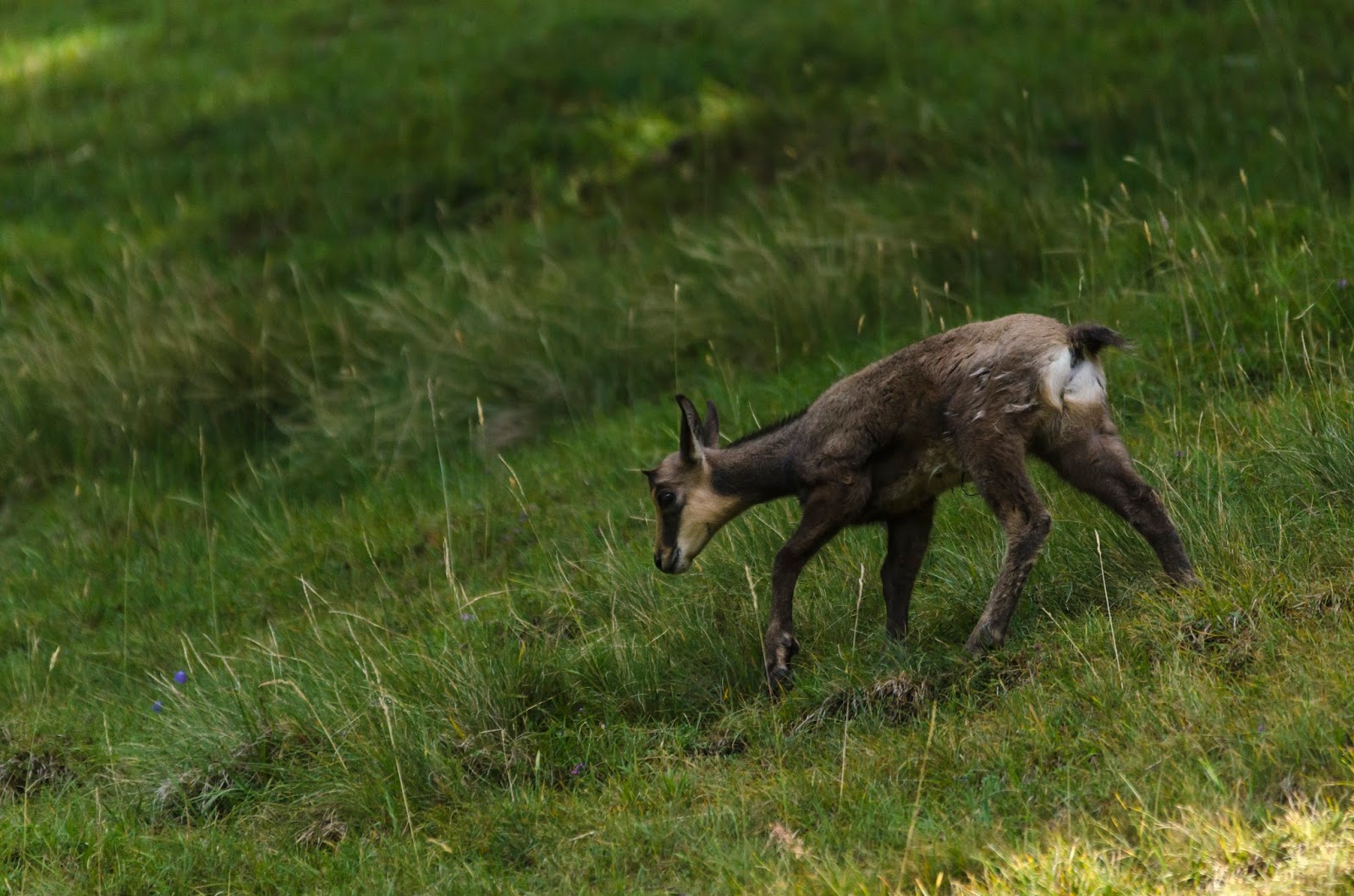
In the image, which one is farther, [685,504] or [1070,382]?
[685,504]

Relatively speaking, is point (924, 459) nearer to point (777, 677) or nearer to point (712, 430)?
point (777, 677)

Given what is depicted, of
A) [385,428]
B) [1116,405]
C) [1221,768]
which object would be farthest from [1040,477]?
[385,428]

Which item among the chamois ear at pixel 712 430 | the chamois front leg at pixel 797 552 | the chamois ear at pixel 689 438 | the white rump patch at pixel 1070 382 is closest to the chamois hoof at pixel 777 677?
the chamois front leg at pixel 797 552

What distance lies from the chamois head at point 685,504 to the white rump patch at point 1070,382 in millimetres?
1651

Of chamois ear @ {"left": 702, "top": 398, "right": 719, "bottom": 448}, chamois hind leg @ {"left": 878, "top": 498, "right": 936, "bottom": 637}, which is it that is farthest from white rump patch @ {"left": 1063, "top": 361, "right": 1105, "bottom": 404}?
chamois ear @ {"left": 702, "top": 398, "right": 719, "bottom": 448}

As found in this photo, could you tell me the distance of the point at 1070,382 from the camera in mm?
6109

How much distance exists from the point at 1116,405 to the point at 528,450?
12.5 feet

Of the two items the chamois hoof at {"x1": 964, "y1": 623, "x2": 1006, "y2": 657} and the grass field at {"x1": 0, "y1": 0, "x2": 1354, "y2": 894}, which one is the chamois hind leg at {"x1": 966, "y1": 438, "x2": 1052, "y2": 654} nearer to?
the chamois hoof at {"x1": 964, "y1": 623, "x2": 1006, "y2": 657}

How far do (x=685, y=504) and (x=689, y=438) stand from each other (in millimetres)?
310

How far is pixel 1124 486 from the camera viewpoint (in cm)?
602

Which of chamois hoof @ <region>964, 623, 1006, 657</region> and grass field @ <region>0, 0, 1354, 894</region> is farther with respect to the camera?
chamois hoof @ <region>964, 623, 1006, 657</region>

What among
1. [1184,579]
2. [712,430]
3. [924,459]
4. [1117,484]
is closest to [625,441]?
A: [712,430]

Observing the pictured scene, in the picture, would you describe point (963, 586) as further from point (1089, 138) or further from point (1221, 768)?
point (1089, 138)

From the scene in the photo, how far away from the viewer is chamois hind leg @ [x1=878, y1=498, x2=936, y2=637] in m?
6.57
